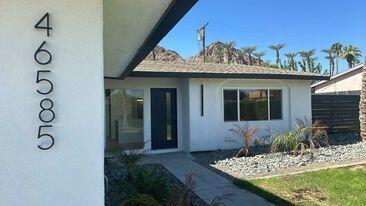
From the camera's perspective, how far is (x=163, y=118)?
1362 cm

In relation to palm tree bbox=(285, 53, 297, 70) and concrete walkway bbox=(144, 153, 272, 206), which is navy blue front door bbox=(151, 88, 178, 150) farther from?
palm tree bbox=(285, 53, 297, 70)

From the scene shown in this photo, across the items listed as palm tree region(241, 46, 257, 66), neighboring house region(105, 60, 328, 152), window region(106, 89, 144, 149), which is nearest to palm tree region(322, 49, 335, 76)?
palm tree region(241, 46, 257, 66)

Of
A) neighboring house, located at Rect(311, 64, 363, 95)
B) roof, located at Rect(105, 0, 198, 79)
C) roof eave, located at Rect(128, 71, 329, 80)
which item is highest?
neighboring house, located at Rect(311, 64, 363, 95)

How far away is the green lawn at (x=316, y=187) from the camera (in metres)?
7.04

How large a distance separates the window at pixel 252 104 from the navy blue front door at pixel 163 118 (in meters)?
2.06

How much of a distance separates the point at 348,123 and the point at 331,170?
10.0m

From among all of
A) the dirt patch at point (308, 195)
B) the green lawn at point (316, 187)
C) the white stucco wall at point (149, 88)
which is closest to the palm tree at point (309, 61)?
the white stucco wall at point (149, 88)

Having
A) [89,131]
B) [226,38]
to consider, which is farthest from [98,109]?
[226,38]

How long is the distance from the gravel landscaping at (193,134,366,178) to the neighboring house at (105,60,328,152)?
3.34ft

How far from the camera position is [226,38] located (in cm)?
6456

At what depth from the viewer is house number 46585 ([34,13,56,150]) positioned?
3340 millimetres

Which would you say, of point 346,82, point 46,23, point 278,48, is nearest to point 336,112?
point 346,82

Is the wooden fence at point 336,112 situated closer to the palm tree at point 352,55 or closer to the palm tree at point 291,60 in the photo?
the palm tree at point 291,60

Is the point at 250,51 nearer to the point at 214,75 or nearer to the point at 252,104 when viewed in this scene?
the point at 252,104
